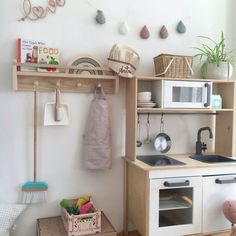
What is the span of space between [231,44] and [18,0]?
6.39 feet

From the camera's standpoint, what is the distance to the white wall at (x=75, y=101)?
2062 millimetres

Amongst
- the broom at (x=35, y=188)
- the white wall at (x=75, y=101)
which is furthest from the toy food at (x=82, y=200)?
the broom at (x=35, y=188)

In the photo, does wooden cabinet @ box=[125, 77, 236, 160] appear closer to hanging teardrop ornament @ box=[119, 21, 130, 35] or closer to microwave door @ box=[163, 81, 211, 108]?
microwave door @ box=[163, 81, 211, 108]

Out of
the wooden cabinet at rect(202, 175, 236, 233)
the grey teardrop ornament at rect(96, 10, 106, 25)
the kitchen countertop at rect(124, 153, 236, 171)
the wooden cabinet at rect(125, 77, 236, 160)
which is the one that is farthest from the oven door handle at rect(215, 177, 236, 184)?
the grey teardrop ornament at rect(96, 10, 106, 25)

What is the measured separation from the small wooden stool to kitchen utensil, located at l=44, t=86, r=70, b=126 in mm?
747

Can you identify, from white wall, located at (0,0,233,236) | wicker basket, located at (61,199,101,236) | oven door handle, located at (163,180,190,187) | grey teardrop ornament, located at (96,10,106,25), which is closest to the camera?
wicker basket, located at (61,199,101,236)

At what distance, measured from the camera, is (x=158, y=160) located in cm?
228

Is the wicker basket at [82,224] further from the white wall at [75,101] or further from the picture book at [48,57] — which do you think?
the picture book at [48,57]

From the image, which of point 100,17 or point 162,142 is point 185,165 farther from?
point 100,17

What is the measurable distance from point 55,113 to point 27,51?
0.51m

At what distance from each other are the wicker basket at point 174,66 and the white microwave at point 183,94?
2.5 inches

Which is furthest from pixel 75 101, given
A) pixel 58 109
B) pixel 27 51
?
pixel 27 51

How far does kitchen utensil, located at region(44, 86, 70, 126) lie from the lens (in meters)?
2.06

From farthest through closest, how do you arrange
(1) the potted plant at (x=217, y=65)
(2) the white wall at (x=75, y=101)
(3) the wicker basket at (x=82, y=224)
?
(1) the potted plant at (x=217, y=65) → (2) the white wall at (x=75, y=101) → (3) the wicker basket at (x=82, y=224)
